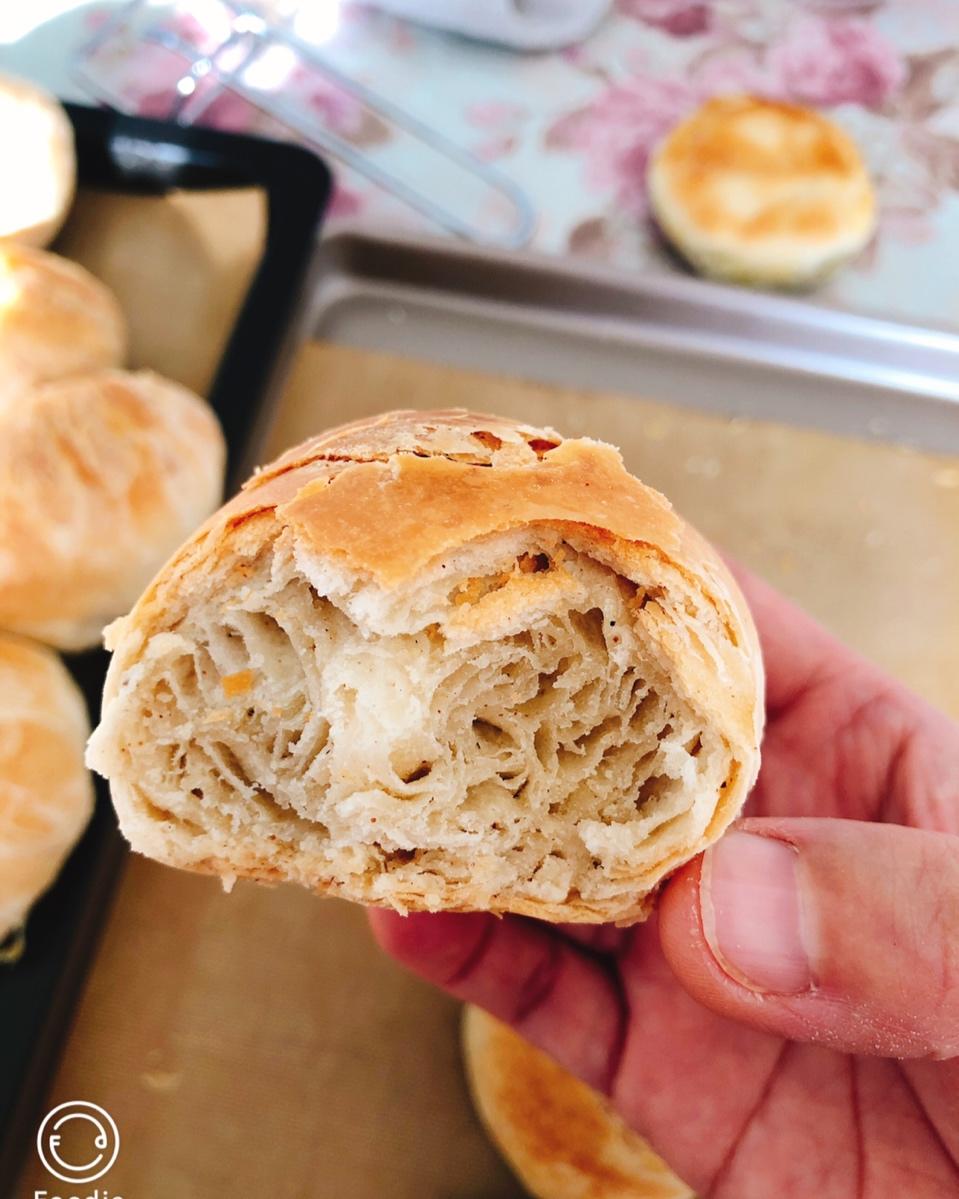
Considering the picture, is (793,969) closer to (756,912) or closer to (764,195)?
(756,912)

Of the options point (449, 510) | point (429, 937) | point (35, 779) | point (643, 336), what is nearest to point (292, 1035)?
point (429, 937)

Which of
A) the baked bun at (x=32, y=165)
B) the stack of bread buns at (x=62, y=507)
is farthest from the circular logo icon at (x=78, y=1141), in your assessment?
the baked bun at (x=32, y=165)

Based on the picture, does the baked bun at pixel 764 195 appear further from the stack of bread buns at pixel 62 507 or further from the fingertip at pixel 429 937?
the fingertip at pixel 429 937

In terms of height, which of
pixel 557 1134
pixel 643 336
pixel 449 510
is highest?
pixel 449 510

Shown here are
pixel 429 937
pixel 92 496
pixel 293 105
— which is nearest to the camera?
pixel 429 937

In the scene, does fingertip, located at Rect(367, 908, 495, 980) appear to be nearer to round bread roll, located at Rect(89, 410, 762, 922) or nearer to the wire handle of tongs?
round bread roll, located at Rect(89, 410, 762, 922)

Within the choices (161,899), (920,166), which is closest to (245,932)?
(161,899)
